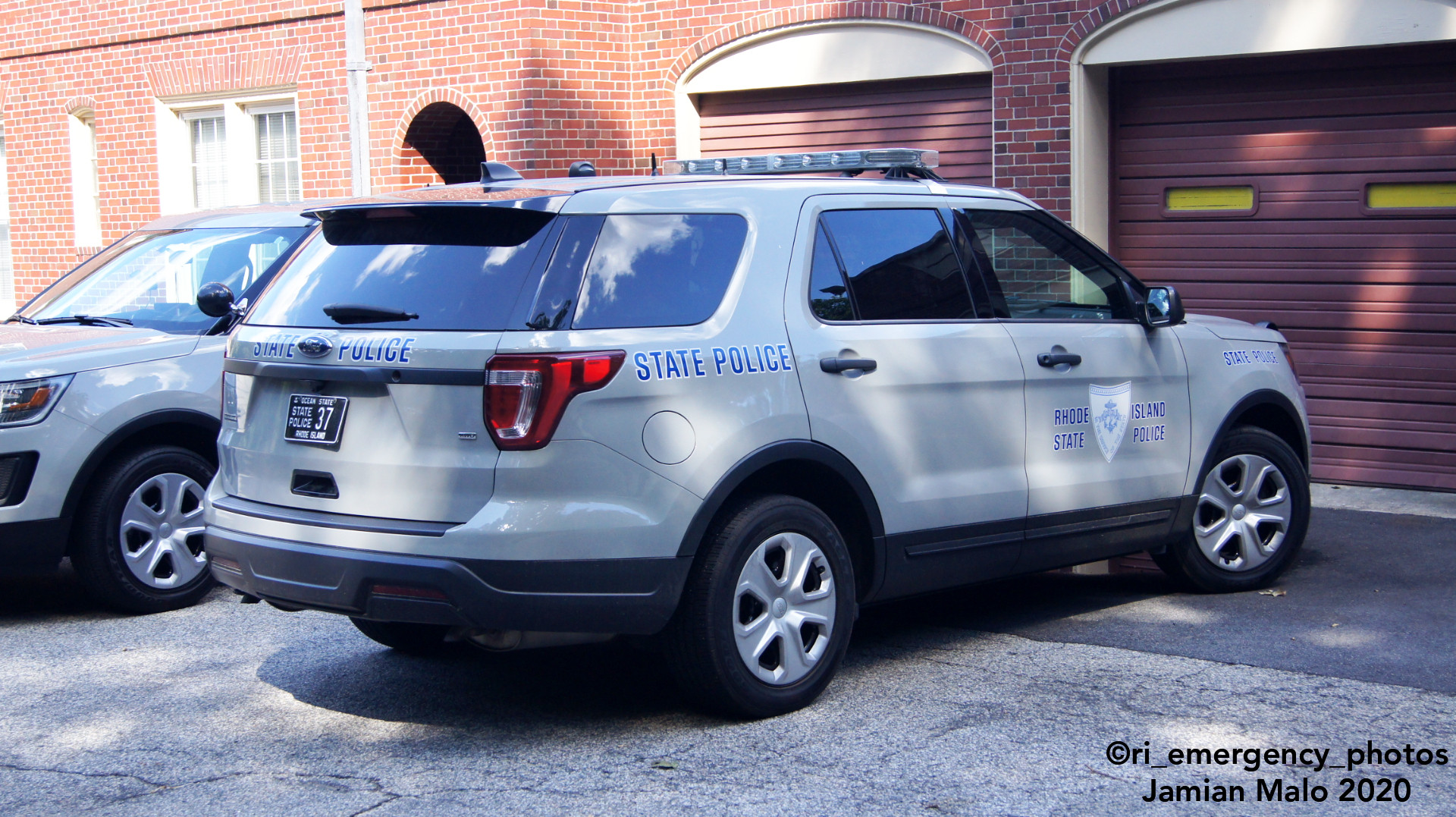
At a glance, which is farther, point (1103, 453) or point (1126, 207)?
point (1126, 207)

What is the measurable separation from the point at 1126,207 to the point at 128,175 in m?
10.2

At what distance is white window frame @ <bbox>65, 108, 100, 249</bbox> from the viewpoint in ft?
52.1

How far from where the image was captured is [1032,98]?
10477 mm

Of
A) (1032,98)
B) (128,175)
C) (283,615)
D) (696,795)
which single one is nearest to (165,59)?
(128,175)

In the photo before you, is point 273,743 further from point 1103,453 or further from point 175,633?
point 1103,453

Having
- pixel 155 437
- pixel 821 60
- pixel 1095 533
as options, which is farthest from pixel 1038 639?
pixel 821 60

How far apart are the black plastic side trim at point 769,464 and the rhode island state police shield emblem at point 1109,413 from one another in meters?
1.24

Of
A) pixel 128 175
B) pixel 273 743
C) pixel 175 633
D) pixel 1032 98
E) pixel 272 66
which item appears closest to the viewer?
pixel 273 743

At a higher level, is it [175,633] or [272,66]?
[272,66]

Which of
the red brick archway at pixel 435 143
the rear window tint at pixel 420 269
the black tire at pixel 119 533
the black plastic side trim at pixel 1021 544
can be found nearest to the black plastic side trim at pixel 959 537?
the black plastic side trim at pixel 1021 544

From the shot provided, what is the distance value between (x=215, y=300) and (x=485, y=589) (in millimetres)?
3261

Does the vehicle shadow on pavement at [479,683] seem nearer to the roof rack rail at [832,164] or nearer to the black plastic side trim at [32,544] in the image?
the black plastic side trim at [32,544]

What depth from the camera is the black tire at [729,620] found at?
15.2 ft

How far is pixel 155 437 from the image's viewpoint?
22.2 ft
